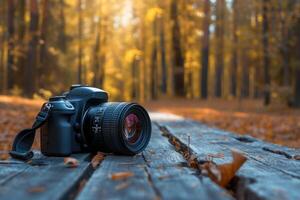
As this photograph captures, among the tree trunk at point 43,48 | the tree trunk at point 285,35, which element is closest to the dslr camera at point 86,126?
the tree trunk at point 285,35

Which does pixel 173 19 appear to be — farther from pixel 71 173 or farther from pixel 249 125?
pixel 71 173

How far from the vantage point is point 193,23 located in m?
28.2

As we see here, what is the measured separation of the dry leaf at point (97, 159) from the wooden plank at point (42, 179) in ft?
Result: 0.16

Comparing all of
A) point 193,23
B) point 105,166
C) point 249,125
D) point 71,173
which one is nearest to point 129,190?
point 71,173

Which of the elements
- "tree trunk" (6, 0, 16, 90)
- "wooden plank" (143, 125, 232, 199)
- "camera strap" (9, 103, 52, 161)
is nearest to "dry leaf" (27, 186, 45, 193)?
"wooden plank" (143, 125, 232, 199)

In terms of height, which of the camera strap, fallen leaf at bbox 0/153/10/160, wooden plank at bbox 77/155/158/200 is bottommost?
fallen leaf at bbox 0/153/10/160

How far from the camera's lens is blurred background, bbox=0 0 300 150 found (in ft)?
48.8

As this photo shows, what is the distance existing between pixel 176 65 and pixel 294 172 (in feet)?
78.5

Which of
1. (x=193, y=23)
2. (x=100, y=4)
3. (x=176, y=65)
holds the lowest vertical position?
(x=176, y=65)

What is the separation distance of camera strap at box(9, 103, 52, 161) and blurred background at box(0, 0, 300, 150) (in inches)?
199

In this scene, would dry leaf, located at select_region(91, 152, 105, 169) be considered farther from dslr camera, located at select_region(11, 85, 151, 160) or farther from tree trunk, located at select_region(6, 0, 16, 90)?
tree trunk, located at select_region(6, 0, 16, 90)

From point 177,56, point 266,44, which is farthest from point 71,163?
point 177,56

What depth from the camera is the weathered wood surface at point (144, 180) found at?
158cm

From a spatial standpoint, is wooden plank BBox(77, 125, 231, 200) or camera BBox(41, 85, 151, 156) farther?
camera BBox(41, 85, 151, 156)
